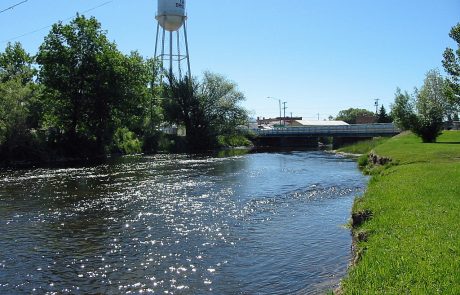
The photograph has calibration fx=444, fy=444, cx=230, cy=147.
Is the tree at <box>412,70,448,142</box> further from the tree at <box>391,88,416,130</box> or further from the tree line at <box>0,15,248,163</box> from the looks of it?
the tree line at <box>0,15,248,163</box>

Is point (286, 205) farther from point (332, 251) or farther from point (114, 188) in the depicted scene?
point (114, 188)

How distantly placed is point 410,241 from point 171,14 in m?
78.6

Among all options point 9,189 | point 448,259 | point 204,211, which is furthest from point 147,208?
point 448,259

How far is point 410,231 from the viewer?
33.2 ft

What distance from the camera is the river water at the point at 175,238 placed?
1055cm

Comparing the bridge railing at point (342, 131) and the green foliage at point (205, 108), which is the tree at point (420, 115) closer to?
the bridge railing at point (342, 131)

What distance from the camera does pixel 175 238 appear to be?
569 inches

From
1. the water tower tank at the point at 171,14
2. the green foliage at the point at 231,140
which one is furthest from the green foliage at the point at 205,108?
the water tower tank at the point at 171,14

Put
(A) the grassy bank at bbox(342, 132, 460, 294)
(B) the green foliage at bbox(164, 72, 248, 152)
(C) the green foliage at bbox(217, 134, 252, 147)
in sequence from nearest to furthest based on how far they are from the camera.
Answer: (A) the grassy bank at bbox(342, 132, 460, 294) < (B) the green foliage at bbox(164, 72, 248, 152) < (C) the green foliage at bbox(217, 134, 252, 147)

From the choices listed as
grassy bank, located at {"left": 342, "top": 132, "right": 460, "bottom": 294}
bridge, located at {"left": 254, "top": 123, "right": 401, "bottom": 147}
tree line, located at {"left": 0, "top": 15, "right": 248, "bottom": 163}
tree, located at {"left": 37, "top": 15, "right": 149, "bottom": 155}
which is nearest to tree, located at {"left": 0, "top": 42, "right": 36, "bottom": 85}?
tree line, located at {"left": 0, "top": 15, "right": 248, "bottom": 163}

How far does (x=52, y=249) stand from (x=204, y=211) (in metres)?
7.04

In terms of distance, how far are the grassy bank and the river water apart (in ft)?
4.77

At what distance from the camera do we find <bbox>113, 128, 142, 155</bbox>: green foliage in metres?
63.0

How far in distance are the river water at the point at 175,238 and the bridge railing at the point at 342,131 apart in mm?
61800
